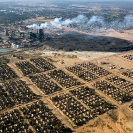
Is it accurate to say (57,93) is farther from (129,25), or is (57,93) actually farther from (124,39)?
(129,25)

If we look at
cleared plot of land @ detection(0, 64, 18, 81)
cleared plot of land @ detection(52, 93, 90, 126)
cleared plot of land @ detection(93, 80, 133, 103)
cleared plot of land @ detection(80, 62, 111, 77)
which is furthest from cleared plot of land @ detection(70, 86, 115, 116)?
cleared plot of land @ detection(0, 64, 18, 81)

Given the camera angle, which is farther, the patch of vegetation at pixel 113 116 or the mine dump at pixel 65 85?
the patch of vegetation at pixel 113 116

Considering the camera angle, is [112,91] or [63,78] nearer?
[112,91]

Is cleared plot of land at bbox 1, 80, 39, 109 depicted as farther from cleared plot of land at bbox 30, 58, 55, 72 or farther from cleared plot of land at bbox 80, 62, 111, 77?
cleared plot of land at bbox 80, 62, 111, 77

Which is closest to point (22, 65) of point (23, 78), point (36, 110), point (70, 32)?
point (23, 78)

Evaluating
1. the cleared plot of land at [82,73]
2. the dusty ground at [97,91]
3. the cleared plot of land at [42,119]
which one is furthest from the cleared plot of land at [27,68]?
the cleared plot of land at [42,119]

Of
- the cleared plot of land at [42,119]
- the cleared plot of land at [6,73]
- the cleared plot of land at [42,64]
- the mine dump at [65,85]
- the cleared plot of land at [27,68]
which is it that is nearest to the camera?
the cleared plot of land at [42,119]

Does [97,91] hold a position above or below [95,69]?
below

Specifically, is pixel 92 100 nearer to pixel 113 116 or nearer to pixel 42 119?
pixel 113 116

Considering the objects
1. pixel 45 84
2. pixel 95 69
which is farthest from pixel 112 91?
pixel 45 84

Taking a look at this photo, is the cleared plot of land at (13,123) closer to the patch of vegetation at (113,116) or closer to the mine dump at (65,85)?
the mine dump at (65,85)

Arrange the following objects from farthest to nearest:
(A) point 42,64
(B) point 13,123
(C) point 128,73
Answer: (A) point 42,64, (C) point 128,73, (B) point 13,123
